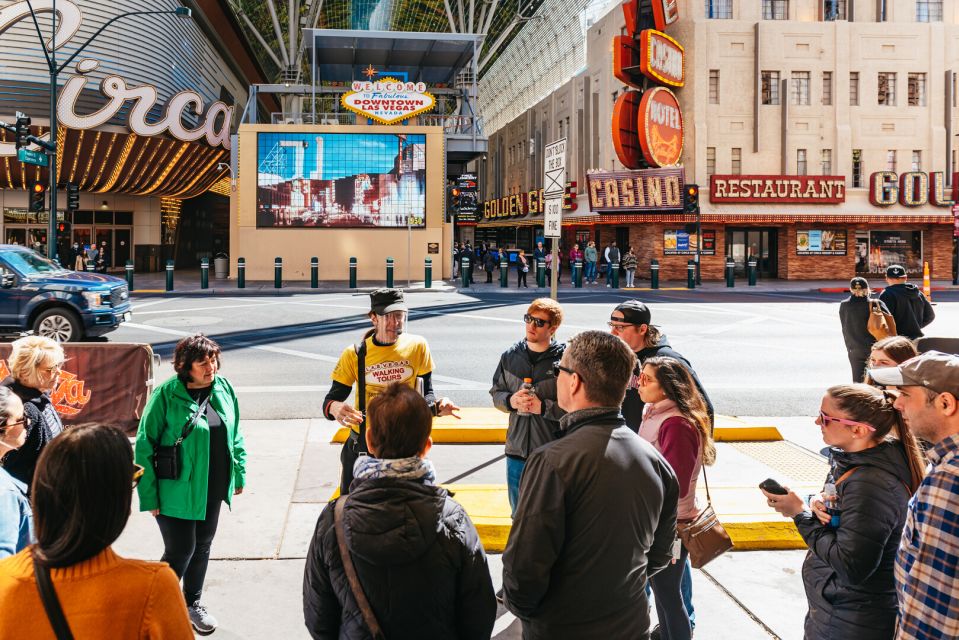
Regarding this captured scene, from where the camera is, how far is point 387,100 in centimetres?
3469

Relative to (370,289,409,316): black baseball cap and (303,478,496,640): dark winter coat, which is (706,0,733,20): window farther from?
(303,478,496,640): dark winter coat

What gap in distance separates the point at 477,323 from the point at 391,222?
669 inches

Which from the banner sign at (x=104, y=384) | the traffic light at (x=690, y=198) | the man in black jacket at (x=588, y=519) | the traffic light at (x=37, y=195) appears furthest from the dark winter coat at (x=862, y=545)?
the traffic light at (x=690, y=198)

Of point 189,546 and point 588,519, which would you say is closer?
point 588,519

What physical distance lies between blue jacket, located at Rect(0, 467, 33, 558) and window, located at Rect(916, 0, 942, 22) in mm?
44974

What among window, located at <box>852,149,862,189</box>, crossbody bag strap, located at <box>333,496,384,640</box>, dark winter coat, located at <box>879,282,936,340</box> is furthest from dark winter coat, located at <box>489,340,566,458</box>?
window, located at <box>852,149,862,189</box>

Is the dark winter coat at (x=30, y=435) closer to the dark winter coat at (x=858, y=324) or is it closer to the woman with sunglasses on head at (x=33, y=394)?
the woman with sunglasses on head at (x=33, y=394)

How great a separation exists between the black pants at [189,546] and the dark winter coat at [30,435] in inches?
29.8

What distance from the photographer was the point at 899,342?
496 cm

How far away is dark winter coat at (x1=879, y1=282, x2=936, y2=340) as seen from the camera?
889 centimetres

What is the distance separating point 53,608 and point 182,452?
244cm

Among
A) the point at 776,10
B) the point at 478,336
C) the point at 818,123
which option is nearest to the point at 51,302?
the point at 478,336

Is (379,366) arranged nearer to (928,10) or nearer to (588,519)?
(588,519)

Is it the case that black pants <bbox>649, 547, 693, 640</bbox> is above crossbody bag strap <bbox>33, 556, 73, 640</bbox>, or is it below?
below
